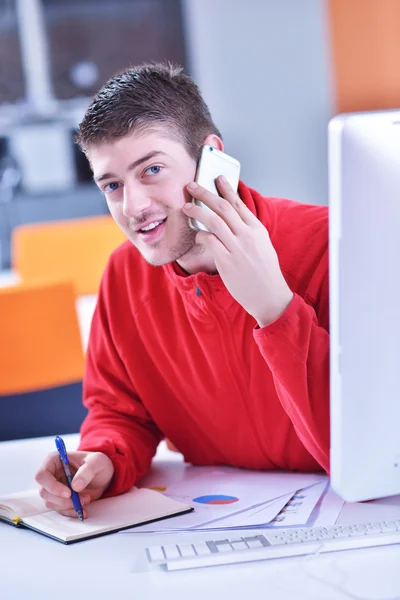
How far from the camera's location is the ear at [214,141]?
1.48 meters

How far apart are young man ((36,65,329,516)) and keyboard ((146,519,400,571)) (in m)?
0.18

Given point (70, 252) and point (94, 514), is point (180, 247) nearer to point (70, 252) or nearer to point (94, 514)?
point (94, 514)

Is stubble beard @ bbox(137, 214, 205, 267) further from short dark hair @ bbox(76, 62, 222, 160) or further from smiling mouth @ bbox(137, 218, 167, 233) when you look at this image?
short dark hair @ bbox(76, 62, 222, 160)

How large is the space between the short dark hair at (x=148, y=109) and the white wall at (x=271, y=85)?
16.7ft

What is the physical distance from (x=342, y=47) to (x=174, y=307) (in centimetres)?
578

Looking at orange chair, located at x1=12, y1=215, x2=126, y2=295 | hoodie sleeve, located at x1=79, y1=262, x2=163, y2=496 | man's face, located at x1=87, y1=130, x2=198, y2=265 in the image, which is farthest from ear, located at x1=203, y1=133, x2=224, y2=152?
orange chair, located at x1=12, y1=215, x2=126, y2=295

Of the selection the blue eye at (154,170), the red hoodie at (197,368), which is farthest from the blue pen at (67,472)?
the blue eye at (154,170)

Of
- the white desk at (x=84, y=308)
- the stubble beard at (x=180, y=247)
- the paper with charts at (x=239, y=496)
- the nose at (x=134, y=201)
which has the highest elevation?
the nose at (x=134, y=201)

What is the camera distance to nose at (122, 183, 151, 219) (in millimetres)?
1327

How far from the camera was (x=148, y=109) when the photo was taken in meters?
1.37

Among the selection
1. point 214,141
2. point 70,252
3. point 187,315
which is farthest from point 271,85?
point 187,315

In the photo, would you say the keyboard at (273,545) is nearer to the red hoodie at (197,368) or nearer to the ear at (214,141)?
the red hoodie at (197,368)

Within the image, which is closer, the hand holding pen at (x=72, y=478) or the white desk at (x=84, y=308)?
the hand holding pen at (x=72, y=478)

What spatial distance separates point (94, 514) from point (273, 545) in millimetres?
317
